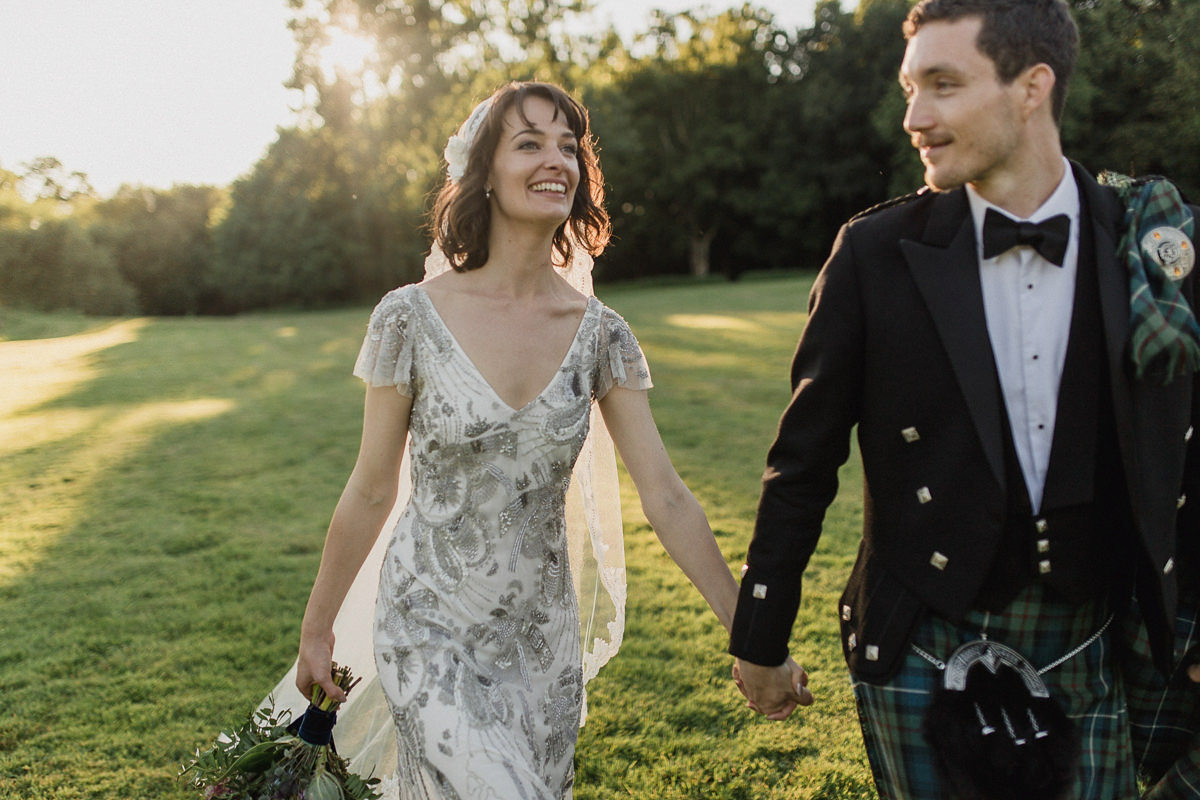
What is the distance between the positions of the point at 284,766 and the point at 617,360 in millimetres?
1521

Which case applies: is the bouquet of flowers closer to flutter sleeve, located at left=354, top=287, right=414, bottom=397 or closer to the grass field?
flutter sleeve, located at left=354, top=287, right=414, bottom=397

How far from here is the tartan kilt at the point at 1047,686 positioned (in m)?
2.16

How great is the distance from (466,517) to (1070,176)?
181 centimetres

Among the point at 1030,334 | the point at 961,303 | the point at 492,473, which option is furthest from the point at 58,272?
the point at 1030,334

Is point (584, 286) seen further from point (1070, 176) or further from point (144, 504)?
point (144, 504)

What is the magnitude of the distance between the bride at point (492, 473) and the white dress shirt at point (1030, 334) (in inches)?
42.4

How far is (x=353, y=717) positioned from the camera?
11.0 feet

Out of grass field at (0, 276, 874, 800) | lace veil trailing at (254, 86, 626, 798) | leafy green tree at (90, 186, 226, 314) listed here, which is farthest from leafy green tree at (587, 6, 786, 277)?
lace veil trailing at (254, 86, 626, 798)

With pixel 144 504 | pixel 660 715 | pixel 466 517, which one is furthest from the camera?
pixel 144 504

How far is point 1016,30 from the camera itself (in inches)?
82.3

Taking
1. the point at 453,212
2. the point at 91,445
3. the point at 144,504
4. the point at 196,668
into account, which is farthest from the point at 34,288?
the point at 453,212

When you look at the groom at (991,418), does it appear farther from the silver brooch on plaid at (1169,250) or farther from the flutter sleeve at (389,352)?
the flutter sleeve at (389,352)

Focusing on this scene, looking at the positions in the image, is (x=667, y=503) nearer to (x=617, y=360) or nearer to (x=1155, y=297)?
(x=617, y=360)

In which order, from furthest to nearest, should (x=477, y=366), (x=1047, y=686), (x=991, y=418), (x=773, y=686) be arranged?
(x=477, y=366), (x=773, y=686), (x=1047, y=686), (x=991, y=418)
